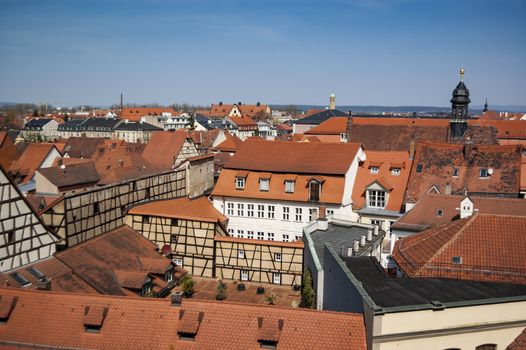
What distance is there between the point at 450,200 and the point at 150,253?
1953 centimetres

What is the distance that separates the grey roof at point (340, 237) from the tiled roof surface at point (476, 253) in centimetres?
481

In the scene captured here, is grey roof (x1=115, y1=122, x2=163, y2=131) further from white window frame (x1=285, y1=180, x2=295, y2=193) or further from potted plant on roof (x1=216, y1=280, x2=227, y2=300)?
potted plant on roof (x1=216, y1=280, x2=227, y2=300)

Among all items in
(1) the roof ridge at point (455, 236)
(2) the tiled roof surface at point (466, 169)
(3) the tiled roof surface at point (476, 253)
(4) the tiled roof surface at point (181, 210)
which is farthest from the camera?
(2) the tiled roof surface at point (466, 169)

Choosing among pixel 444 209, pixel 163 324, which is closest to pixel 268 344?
pixel 163 324

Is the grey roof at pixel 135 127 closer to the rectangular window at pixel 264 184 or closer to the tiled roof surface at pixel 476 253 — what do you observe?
the rectangular window at pixel 264 184

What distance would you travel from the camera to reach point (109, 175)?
48.1 m

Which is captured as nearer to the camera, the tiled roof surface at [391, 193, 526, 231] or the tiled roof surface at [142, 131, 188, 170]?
the tiled roof surface at [391, 193, 526, 231]

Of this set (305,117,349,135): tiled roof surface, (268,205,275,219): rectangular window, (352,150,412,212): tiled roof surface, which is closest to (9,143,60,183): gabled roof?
(268,205,275,219): rectangular window

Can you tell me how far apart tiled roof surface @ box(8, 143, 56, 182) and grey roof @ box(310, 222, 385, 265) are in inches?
1473

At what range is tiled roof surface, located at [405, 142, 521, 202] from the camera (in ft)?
115

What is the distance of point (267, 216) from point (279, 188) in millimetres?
2470

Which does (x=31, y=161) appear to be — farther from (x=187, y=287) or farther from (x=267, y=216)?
(x=187, y=287)

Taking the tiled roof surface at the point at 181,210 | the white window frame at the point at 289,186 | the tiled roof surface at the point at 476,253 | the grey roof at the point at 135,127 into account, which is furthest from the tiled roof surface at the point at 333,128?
the grey roof at the point at 135,127

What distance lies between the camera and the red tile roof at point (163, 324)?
52.3 feet
